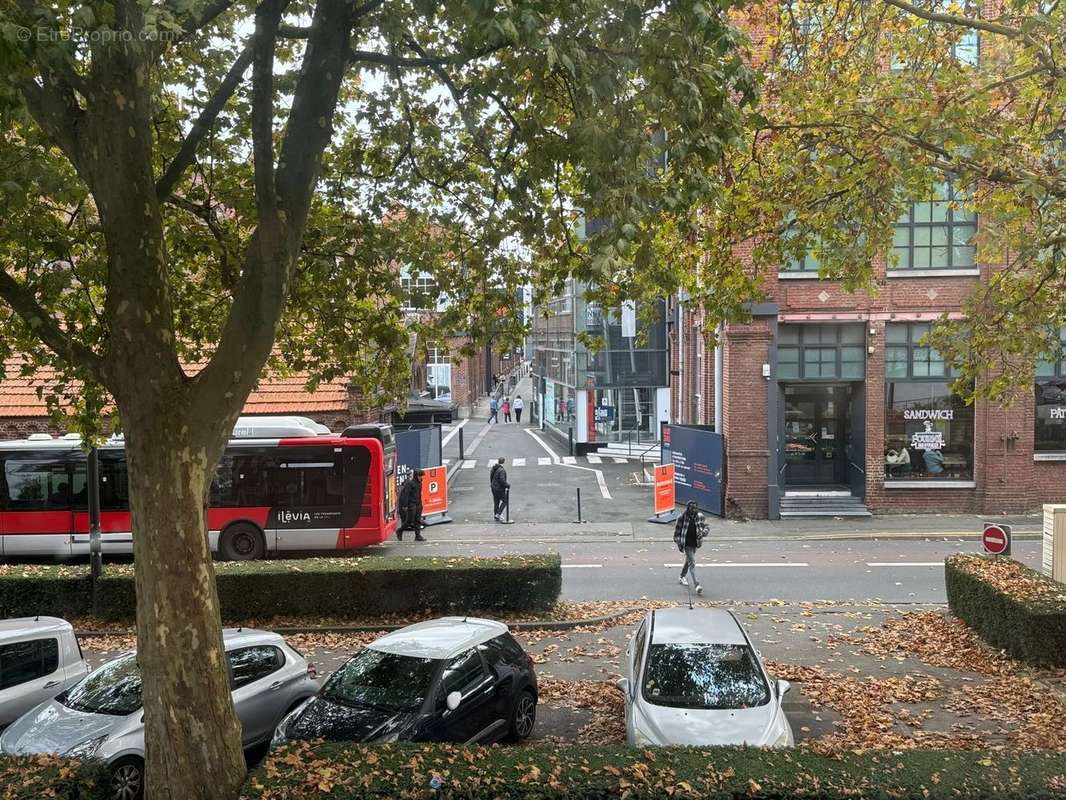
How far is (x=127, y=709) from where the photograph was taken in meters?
8.55

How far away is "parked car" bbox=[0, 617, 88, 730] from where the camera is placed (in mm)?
9562

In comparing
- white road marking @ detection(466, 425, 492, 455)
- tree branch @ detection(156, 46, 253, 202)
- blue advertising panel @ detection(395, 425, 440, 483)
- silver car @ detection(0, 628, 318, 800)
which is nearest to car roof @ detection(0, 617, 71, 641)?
silver car @ detection(0, 628, 318, 800)

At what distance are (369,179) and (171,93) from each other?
8.72 ft

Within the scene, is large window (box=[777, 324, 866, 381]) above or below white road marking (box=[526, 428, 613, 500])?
above

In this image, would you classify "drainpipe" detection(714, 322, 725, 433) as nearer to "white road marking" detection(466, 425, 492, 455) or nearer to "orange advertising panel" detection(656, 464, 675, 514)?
"orange advertising panel" detection(656, 464, 675, 514)

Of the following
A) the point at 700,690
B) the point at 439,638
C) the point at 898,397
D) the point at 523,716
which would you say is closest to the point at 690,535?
the point at 523,716

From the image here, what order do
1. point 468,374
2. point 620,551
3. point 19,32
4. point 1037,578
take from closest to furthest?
point 19,32 → point 1037,578 → point 620,551 → point 468,374

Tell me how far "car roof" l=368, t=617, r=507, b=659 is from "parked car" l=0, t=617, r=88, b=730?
3559mm

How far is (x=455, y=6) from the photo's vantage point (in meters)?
7.17

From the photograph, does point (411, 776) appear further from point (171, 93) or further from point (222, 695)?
point (171, 93)

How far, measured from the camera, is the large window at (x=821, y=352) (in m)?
24.7

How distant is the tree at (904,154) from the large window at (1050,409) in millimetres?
13006

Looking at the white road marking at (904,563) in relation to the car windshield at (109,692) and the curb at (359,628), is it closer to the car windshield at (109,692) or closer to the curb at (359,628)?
the curb at (359,628)

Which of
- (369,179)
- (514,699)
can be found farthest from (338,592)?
(369,179)
